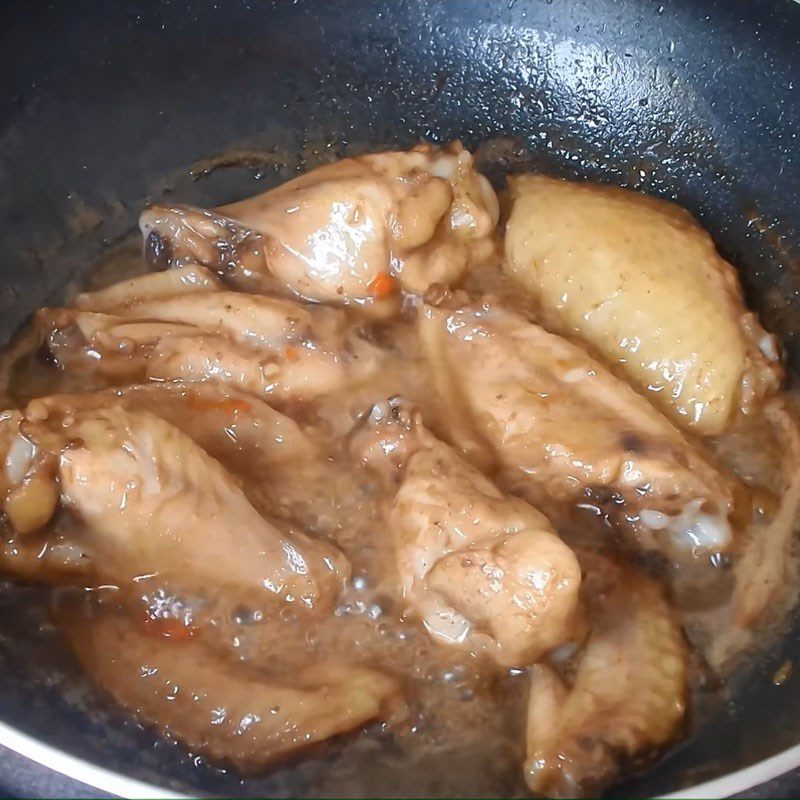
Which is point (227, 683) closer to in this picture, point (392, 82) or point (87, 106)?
point (87, 106)

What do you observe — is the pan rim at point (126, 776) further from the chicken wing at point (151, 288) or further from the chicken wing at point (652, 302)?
the chicken wing at point (151, 288)

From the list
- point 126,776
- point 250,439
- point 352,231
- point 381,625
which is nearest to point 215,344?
point 250,439

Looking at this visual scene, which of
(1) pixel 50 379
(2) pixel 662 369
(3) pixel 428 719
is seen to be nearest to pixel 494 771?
(3) pixel 428 719

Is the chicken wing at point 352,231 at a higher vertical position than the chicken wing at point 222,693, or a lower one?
higher

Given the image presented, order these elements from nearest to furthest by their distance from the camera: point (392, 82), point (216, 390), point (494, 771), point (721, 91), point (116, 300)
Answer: point (494, 771), point (216, 390), point (116, 300), point (721, 91), point (392, 82)

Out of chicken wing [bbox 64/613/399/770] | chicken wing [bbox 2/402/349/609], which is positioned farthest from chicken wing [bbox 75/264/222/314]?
chicken wing [bbox 64/613/399/770]

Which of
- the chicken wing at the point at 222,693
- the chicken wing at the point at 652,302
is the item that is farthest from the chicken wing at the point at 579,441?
the chicken wing at the point at 222,693

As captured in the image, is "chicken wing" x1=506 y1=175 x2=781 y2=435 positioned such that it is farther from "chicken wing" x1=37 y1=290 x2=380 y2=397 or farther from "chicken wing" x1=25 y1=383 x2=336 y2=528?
"chicken wing" x1=25 y1=383 x2=336 y2=528
